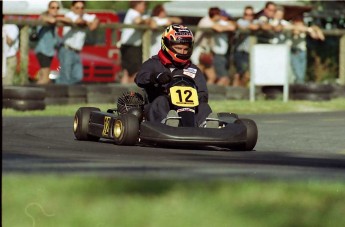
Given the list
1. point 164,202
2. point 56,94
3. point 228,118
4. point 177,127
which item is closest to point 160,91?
point 228,118

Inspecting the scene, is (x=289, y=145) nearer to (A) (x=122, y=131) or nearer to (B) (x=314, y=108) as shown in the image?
(A) (x=122, y=131)

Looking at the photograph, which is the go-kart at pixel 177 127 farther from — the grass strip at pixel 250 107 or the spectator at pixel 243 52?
the spectator at pixel 243 52

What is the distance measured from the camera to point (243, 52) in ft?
75.2

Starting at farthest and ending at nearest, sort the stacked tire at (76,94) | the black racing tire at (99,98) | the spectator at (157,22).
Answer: the spectator at (157,22)
the black racing tire at (99,98)
the stacked tire at (76,94)

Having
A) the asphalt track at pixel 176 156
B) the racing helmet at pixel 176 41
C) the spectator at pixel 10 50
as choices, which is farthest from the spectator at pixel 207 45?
the racing helmet at pixel 176 41

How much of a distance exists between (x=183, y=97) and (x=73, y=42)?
7824 millimetres

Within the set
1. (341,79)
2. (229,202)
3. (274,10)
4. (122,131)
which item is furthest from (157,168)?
(341,79)

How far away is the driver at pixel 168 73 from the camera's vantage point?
12305mm

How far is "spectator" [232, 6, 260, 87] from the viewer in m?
22.4

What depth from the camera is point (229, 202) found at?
7.56 metres

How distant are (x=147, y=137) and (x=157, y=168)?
7.78ft

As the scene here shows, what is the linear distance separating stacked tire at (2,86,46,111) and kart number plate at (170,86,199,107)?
5.94 metres

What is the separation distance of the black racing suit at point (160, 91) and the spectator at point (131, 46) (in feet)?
26.2

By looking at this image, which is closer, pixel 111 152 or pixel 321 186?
pixel 321 186
